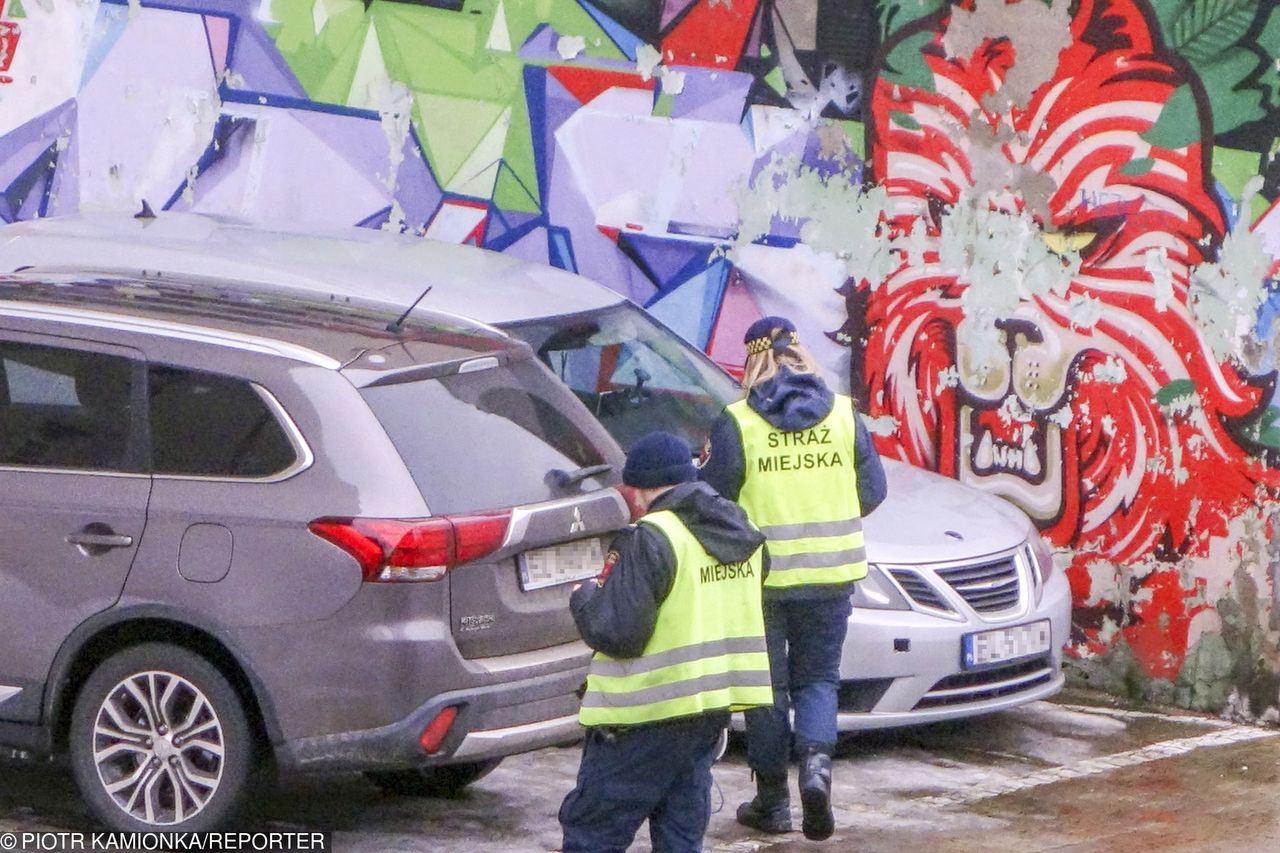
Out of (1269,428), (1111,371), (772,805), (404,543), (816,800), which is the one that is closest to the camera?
(404,543)

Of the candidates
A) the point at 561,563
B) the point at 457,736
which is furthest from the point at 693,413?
the point at 457,736

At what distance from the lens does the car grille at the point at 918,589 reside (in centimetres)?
844

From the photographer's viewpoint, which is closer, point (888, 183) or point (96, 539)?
point (96, 539)

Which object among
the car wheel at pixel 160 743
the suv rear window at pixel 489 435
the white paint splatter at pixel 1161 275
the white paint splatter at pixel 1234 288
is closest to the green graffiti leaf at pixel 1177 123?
the white paint splatter at pixel 1234 288

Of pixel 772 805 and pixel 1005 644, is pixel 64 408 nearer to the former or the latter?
pixel 772 805

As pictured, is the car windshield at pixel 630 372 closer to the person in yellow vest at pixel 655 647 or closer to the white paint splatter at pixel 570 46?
the white paint splatter at pixel 570 46

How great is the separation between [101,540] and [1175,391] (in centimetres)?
518

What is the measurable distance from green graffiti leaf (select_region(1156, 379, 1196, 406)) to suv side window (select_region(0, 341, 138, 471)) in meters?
4.98

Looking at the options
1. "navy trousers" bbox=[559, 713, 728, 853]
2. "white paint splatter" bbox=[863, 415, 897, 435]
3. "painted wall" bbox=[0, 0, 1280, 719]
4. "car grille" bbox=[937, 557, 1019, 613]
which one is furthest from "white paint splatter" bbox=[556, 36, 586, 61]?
"navy trousers" bbox=[559, 713, 728, 853]

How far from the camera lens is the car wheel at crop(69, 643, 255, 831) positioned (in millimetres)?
6559

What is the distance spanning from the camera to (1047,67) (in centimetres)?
1004

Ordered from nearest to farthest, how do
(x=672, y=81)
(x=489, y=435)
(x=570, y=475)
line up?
1. (x=489, y=435)
2. (x=570, y=475)
3. (x=672, y=81)

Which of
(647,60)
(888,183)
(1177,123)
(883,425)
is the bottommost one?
(883,425)

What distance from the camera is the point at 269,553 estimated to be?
648cm
